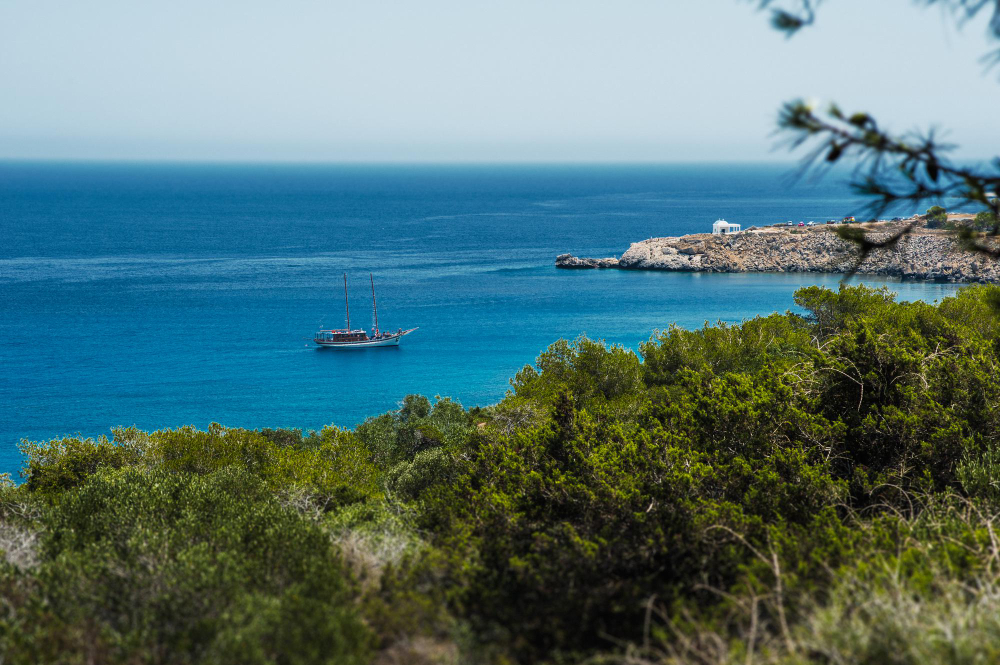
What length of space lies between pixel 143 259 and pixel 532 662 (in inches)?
3691

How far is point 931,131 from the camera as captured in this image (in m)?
5.02

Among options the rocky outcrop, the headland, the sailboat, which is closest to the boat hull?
the sailboat

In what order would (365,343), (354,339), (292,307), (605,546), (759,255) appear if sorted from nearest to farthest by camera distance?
(605,546)
(365,343)
(354,339)
(292,307)
(759,255)

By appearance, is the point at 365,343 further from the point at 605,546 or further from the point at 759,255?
the point at 605,546

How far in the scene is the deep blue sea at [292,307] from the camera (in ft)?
154

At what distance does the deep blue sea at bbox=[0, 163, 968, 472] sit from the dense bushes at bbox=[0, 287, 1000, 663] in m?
3.99

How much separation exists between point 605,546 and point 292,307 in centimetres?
6271

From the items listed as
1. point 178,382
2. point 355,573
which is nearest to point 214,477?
point 355,573

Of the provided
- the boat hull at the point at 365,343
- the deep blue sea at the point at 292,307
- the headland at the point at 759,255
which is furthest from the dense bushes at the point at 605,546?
the headland at the point at 759,255

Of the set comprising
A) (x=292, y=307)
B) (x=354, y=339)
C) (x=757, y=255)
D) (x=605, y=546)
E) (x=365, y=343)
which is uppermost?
(x=605, y=546)

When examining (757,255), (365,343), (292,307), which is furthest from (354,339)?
(757,255)

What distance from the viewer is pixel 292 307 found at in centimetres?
6775

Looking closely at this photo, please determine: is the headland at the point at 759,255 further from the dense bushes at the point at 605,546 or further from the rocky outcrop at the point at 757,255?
the dense bushes at the point at 605,546

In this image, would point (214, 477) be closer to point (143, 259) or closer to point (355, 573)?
point (355, 573)
